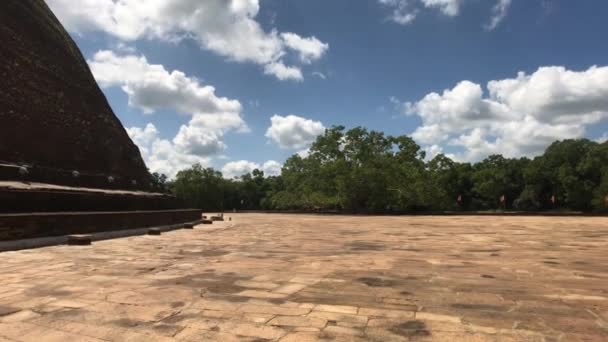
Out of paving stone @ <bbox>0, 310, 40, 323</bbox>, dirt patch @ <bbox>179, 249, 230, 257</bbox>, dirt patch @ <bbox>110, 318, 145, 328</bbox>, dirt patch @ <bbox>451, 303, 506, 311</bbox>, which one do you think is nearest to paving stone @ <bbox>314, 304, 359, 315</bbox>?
dirt patch @ <bbox>451, 303, 506, 311</bbox>

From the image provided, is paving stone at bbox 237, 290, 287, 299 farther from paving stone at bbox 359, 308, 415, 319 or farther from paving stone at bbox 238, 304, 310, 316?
paving stone at bbox 359, 308, 415, 319

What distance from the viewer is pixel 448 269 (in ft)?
20.0

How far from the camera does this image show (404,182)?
33.9 m

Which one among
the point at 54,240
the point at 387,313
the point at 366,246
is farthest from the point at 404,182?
the point at 387,313

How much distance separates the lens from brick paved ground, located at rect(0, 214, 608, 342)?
328 cm

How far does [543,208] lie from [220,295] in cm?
4740

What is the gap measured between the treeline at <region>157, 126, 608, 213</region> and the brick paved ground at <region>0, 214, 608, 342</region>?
1016 inches

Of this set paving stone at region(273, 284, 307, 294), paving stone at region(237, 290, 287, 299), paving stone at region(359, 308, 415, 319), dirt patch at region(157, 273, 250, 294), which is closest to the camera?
paving stone at region(359, 308, 415, 319)

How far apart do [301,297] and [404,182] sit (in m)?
30.6

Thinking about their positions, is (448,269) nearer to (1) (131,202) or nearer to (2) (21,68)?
(1) (131,202)

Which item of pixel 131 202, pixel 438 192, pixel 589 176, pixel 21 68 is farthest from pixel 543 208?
pixel 21 68

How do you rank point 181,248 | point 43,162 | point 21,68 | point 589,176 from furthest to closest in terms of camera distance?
point 589,176
point 21,68
point 43,162
point 181,248

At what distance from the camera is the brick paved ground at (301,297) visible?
328cm

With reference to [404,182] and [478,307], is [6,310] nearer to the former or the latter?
[478,307]
